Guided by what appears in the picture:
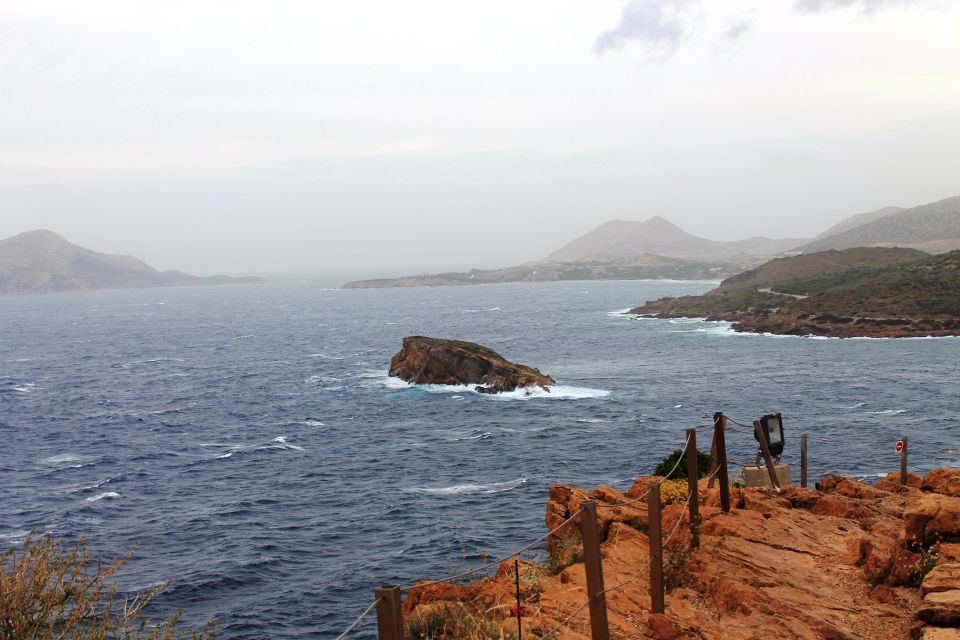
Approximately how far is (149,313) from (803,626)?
654 ft

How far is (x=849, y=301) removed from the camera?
4144 inches

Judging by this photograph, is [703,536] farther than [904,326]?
No

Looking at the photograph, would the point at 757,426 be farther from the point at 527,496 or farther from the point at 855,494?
the point at 527,496

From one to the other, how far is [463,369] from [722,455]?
5089cm

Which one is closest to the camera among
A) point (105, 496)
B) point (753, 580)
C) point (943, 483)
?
point (753, 580)

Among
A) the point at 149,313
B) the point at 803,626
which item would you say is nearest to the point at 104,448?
the point at 803,626

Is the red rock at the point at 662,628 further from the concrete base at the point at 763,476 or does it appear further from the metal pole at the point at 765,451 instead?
the concrete base at the point at 763,476

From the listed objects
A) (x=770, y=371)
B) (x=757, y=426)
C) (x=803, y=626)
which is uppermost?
(x=757, y=426)

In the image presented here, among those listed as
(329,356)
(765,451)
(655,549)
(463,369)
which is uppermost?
(655,549)

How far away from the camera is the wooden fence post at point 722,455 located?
14.0 metres

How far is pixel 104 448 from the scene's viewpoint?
147 ft

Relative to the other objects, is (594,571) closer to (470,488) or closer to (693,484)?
(693,484)

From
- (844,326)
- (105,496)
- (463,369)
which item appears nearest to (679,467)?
(105,496)

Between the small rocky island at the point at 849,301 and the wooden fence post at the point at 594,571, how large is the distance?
307 ft
